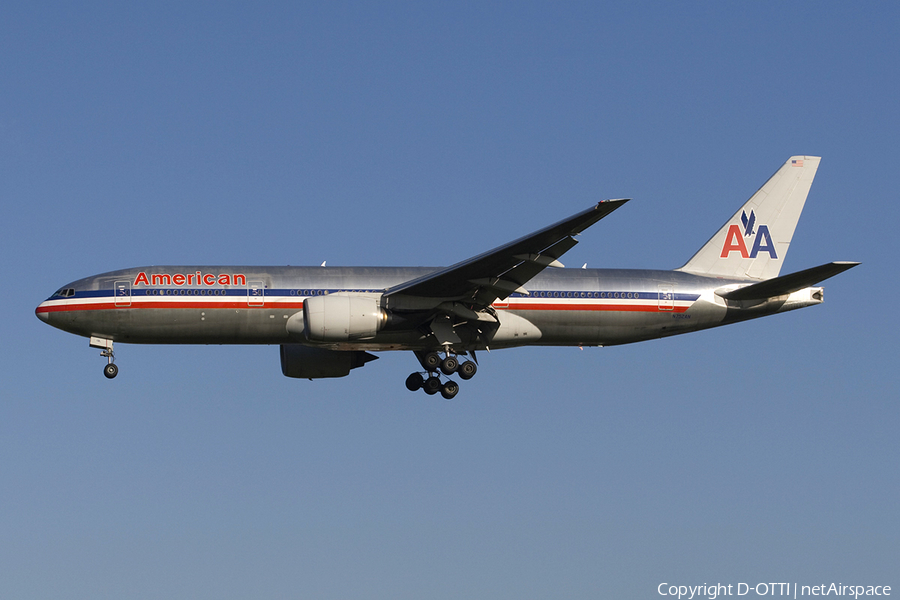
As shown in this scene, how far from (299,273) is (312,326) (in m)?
3.60

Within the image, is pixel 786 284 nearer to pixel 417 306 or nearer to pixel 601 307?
pixel 601 307

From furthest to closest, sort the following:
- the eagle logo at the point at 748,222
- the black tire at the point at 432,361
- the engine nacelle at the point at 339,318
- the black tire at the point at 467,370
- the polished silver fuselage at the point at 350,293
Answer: the eagle logo at the point at 748,222 < the black tire at the point at 467,370 < the black tire at the point at 432,361 < the polished silver fuselage at the point at 350,293 < the engine nacelle at the point at 339,318

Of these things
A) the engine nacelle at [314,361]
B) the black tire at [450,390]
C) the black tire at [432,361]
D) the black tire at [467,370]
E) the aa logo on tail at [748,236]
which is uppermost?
the aa logo on tail at [748,236]

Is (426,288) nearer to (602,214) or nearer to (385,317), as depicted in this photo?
(385,317)

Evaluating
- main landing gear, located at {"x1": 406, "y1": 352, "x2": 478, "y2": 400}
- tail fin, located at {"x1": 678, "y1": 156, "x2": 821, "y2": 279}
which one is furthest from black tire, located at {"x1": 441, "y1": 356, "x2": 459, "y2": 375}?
tail fin, located at {"x1": 678, "y1": 156, "x2": 821, "y2": 279}

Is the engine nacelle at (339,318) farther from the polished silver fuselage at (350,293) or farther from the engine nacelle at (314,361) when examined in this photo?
the engine nacelle at (314,361)

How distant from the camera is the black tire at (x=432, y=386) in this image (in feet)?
140

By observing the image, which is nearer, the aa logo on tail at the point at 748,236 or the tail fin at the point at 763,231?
the tail fin at the point at 763,231

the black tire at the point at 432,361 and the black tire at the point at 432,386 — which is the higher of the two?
the black tire at the point at 432,361

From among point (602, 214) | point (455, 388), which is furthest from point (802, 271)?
point (455, 388)

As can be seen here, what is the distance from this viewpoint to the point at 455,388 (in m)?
42.8

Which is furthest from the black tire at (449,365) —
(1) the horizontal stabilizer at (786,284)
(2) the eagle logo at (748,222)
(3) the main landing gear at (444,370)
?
(2) the eagle logo at (748,222)

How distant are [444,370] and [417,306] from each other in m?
3.05

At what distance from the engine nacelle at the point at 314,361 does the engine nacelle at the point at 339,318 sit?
5228 mm
